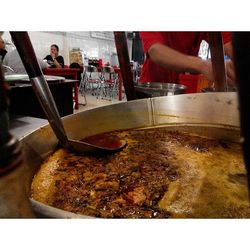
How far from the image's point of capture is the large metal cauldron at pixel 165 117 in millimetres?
1086

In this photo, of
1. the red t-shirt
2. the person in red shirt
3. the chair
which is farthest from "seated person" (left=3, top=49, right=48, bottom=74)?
the chair

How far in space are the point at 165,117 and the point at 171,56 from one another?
69cm

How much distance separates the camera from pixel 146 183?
0.75 m

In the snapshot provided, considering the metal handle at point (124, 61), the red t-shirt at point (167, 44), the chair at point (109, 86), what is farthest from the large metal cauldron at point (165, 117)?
the chair at point (109, 86)

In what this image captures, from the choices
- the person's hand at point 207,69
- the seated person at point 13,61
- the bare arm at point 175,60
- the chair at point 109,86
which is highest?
the seated person at point 13,61

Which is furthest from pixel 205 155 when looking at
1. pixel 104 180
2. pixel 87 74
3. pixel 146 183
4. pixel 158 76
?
pixel 87 74

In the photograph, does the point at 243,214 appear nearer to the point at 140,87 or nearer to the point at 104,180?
the point at 104,180

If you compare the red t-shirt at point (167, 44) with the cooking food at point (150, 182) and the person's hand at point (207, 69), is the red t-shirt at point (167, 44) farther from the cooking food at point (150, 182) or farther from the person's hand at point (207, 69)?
the cooking food at point (150, 182)

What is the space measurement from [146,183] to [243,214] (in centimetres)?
28

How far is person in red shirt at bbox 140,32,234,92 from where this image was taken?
5.14 ft

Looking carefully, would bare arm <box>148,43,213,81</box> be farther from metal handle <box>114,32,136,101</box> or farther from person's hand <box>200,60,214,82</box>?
metal handle <box>114,32,136,101</box>

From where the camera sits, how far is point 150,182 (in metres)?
0.75

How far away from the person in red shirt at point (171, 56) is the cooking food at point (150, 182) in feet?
2.31

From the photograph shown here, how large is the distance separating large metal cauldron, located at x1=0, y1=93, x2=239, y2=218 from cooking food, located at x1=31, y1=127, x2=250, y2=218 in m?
0.12
